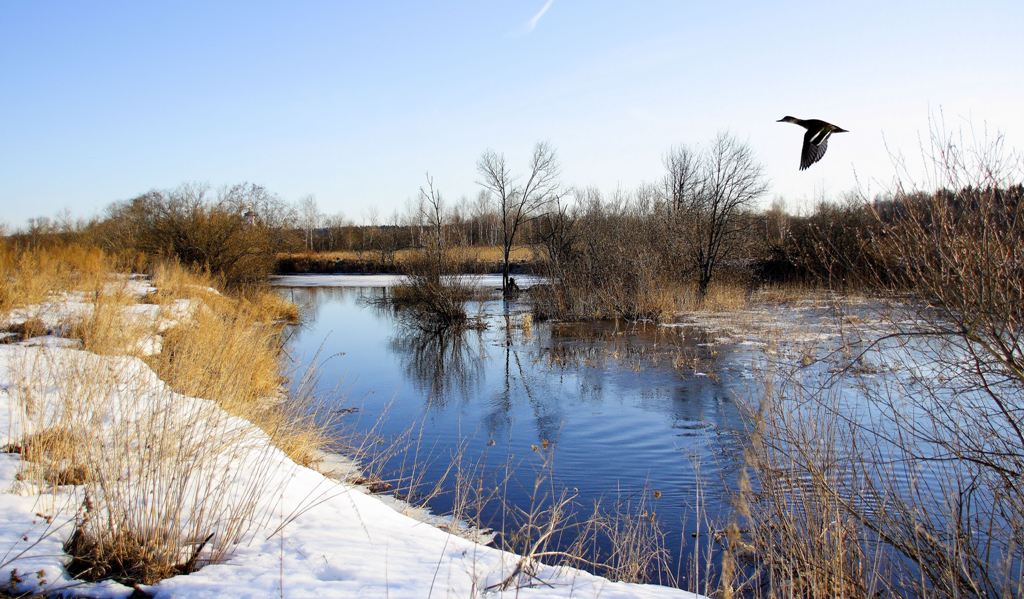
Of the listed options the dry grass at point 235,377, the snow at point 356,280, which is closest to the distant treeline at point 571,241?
the snow at point 356,280

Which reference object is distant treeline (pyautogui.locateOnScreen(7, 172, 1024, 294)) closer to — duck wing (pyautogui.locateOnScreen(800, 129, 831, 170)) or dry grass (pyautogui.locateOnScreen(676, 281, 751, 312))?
dry grass (pyautogui.locateOnScreen(676, 281, 751, 312))

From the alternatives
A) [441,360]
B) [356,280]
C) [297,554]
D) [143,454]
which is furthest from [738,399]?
[356,280]

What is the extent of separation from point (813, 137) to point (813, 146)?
64 millimetres

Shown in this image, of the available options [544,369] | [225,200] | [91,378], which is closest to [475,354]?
[544,369]

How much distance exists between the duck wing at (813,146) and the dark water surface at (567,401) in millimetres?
3227

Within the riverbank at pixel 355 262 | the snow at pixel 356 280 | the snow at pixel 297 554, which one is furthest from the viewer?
the riverbank at pixel 355 262

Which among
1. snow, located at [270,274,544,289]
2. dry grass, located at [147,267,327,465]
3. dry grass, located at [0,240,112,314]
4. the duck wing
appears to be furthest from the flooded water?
snow, located at [270,274,544,289]

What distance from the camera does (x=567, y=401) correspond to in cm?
1078

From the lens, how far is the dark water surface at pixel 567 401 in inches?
280

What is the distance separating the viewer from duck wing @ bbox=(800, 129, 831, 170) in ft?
14.5

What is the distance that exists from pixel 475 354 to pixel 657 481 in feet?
30.8

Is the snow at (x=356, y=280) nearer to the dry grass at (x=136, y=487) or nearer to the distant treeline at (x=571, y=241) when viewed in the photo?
the distant treeline at (x=571, y=241)

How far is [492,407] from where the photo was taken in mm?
10609

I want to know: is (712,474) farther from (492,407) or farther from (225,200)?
(225,200)
